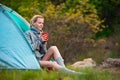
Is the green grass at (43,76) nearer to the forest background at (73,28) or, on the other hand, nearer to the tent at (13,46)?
the tent at (13,46)

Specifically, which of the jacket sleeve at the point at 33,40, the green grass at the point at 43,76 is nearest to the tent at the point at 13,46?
the jacket sleeve at the point at 33,40

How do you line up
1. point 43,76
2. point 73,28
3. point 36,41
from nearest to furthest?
point 43,76 → point 36,41 → point 73,28

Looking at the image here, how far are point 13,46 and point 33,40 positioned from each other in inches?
16.1

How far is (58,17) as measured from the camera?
16.7 meters

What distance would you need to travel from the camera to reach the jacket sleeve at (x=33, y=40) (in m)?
10.4

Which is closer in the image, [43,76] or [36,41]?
[43,76]

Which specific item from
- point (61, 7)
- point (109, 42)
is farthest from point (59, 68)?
point (109, 42)

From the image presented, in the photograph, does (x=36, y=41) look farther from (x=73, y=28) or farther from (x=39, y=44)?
(x=73, y=28)

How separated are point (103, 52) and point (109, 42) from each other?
178 centimetres

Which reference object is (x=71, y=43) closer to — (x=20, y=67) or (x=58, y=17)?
(x=58, y=17)

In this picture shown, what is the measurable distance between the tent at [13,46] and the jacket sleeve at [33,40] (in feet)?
Answer: 0.29

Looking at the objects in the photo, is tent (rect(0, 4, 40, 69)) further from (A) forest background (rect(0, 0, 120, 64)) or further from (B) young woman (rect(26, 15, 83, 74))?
(A) forest background (rect(0, 0, 120, 64))

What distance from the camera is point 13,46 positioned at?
10453mm

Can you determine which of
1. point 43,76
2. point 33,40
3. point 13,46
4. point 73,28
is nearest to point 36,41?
point 33,40
